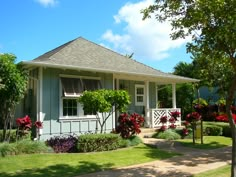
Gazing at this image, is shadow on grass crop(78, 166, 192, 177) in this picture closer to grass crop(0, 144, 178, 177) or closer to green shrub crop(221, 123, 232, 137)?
grass crop(0, 144, 178, 177)

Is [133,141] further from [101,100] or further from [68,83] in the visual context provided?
[68,83]

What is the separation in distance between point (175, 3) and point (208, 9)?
111cm

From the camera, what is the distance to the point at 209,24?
7.71 metres

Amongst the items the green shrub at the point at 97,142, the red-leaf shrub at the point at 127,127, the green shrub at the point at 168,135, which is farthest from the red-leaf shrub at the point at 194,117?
the green shrub at the point at 97,142

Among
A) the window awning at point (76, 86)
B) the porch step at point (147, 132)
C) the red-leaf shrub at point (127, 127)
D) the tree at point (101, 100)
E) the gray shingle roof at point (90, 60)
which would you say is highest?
the gray shingle roof at point (90, 60)

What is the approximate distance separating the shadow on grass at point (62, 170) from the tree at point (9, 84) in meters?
3.60

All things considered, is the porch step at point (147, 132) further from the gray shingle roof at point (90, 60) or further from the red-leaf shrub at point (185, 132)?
the gray shingle roof at point (90, 60)

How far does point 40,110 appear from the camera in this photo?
1370 centimetres

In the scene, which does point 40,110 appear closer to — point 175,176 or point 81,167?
point 81,167

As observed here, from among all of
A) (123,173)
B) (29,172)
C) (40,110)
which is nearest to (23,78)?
(40,110)

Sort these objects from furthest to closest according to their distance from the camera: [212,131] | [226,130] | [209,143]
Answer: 1. [226,130]
2. [212,131]
3. [209,143]

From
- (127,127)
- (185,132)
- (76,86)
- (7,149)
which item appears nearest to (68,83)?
(76,86)

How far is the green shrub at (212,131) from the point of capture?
63.2ft

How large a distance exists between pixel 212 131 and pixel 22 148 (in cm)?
1226
